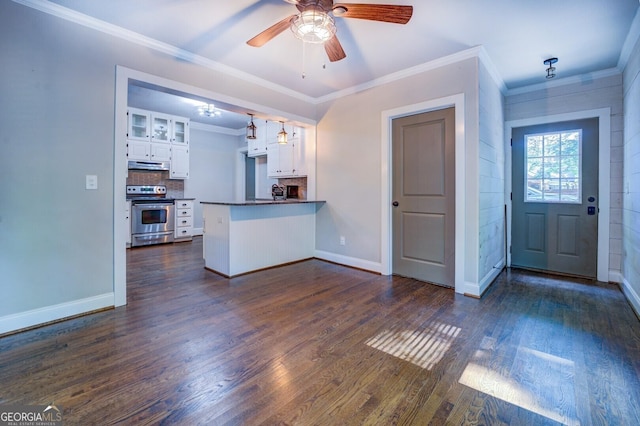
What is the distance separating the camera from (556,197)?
3.87 metres

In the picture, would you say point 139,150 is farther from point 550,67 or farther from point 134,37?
point 550,67

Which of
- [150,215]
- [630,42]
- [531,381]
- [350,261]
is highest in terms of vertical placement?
[630,42]

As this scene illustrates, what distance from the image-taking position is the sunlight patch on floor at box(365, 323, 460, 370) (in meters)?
1.90

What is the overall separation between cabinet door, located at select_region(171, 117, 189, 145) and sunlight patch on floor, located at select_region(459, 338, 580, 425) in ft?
21.5

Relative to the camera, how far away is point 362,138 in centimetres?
401

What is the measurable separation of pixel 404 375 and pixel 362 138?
3.05m

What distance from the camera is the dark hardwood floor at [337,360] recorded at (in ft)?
4.74

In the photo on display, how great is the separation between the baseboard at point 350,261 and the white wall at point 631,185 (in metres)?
2.49

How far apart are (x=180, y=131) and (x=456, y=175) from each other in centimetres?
577

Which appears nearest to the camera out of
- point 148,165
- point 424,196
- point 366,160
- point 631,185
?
point 631,185

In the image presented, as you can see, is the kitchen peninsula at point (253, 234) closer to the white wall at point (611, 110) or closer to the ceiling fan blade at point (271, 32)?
the ceiling fan blade at point (271, 32)

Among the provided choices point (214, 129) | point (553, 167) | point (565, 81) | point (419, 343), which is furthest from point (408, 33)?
point (214, 129)

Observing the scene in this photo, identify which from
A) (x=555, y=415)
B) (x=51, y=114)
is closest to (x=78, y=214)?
(x=51, y=114)

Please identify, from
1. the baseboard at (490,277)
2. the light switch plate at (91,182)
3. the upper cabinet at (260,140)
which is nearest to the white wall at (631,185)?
the baseboard at (490,277)
